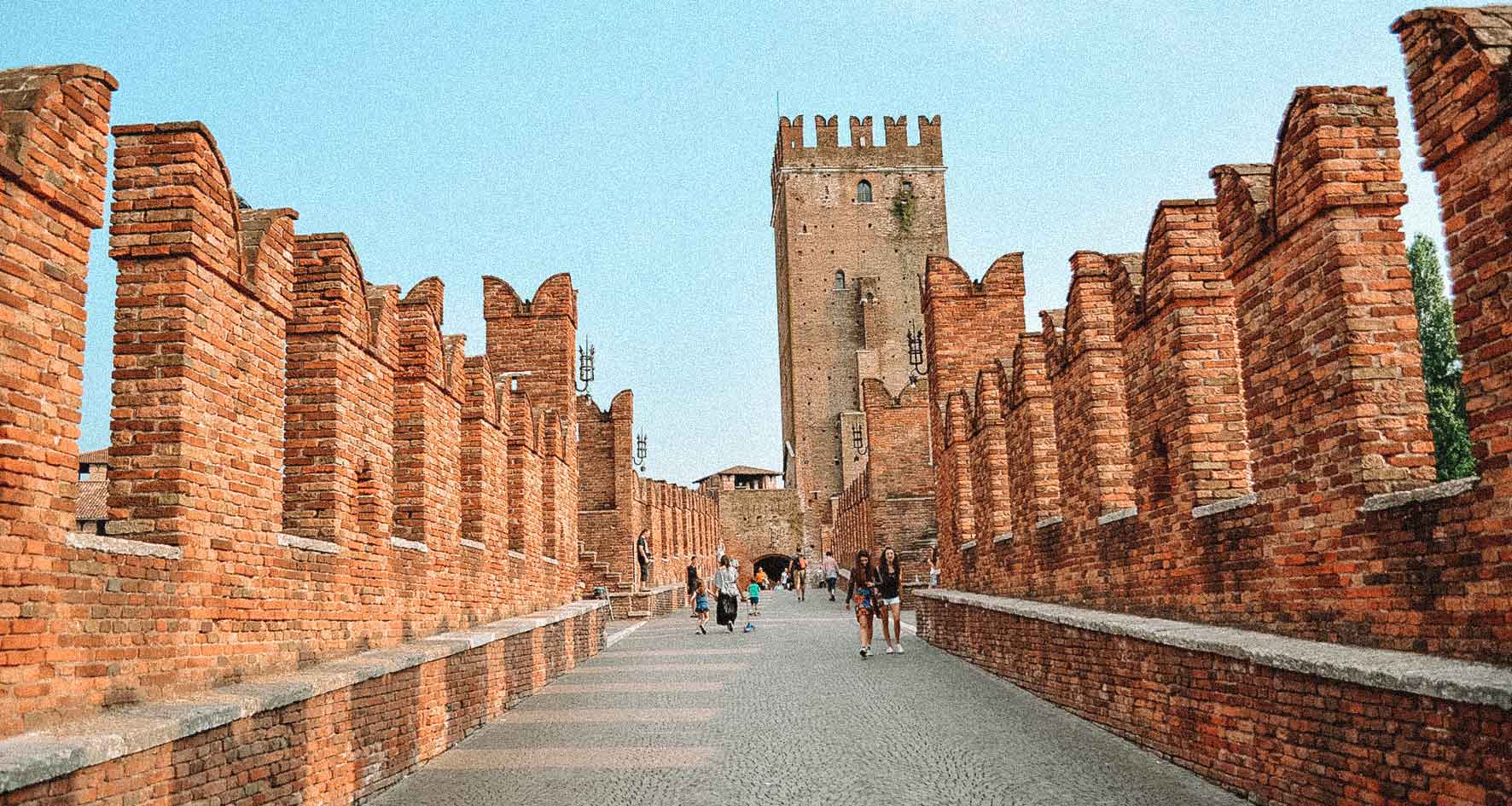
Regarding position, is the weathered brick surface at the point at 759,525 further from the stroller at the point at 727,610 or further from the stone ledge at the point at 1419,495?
the stone ledge at the point at 1419,495

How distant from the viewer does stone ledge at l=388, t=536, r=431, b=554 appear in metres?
8.84

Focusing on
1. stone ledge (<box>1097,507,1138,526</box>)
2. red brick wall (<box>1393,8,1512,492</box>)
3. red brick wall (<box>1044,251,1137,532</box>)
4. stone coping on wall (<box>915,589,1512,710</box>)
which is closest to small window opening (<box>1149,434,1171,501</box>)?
stone ledge (<box>1097,507,1138,526</box>)

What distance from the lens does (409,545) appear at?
30.2 feet

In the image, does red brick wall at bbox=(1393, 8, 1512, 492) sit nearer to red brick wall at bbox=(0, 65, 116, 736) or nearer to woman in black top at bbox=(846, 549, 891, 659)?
red brick wall at bbox=(0, 65, 116, 736)

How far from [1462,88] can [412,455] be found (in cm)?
788

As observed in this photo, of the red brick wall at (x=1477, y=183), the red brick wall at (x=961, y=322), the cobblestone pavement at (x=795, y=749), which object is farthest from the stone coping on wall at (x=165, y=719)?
the red brick wall at (x=961, y=322)

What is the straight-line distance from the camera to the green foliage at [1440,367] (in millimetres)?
31656

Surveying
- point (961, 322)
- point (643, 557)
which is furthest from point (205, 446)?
point (643, 557)

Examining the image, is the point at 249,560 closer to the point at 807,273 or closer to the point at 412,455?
the point at 412,455

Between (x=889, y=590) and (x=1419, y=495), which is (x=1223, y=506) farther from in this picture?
(x=889, y=590)

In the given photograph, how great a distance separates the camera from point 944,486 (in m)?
18.6

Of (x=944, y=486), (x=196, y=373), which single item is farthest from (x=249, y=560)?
(x=944, y=486)

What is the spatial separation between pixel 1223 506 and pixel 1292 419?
103cm

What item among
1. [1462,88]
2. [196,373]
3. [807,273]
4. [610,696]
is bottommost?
[610,696]
